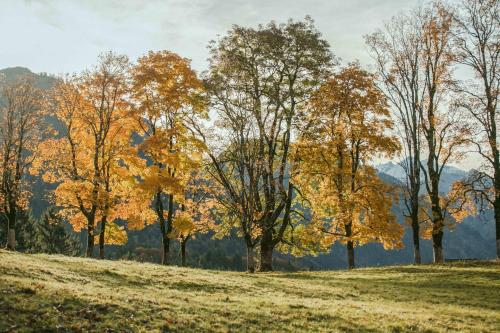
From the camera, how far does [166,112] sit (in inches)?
1561

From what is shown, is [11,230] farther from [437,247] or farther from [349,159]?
[437,247]

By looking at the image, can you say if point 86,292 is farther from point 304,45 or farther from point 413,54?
point 413,54

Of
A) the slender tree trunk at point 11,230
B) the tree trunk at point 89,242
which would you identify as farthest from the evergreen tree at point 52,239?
the slender tree trunk at point 11,230

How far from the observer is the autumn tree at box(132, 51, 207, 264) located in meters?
37.4

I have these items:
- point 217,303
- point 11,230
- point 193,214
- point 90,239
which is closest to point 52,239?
point 90,239

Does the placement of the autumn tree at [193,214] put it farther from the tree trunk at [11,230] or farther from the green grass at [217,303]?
the green grass at [217,303]

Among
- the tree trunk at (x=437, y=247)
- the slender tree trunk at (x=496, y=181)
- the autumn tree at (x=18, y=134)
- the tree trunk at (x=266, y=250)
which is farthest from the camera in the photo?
the tree trunk at (x=266, y=250)

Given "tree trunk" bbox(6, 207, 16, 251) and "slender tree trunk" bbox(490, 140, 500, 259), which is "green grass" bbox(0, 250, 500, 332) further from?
"tree trunk" bbox(6, 207, 16, 251)

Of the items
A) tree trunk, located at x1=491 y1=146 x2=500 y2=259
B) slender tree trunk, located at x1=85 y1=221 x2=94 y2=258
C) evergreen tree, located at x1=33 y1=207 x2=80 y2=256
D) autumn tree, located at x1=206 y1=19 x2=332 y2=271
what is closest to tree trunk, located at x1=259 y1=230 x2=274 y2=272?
autumn tree, located at x1=206 y1=19 x2=332 y2=271

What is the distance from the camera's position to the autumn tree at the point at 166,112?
3741 centimetres

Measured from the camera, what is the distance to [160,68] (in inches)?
1544

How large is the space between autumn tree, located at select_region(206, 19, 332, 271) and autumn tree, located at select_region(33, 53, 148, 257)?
846 cm

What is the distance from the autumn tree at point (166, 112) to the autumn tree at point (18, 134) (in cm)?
951

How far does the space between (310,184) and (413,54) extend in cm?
1546
